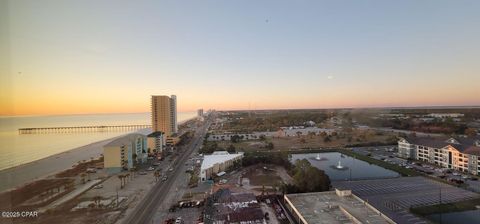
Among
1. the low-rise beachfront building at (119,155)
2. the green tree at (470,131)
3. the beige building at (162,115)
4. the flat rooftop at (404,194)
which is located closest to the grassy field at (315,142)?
the green tree at (470,131)

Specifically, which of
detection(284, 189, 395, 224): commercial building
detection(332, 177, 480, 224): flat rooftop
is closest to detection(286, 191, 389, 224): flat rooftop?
detection(284, 189, 395, 224): commercial building

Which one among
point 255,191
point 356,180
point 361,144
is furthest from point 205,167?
point 361,144

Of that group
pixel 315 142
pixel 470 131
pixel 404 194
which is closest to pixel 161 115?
pixel 315 142

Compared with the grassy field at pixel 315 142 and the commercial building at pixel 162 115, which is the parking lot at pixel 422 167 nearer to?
the grassy field at pixel 315 142

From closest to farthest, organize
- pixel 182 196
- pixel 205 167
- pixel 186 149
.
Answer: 1. pixel 182 196
2. pixel 205 167
3. pixel 186 149

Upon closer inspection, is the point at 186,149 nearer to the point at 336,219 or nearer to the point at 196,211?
the point at 196,211

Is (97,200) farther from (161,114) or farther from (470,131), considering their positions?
(470,131)

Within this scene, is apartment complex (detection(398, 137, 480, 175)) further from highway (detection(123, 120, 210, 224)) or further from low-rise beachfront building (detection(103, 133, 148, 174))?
low-rise beachfront building (detection(103, 133, 148, 174))
